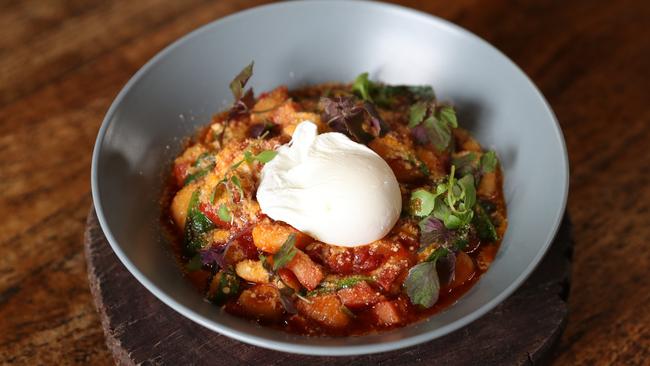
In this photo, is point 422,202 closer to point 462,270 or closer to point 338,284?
point 462,270

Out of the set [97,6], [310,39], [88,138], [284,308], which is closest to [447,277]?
[284,308]

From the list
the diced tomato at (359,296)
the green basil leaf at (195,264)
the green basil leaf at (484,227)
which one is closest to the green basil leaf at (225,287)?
the green basil leaf at (195,264)

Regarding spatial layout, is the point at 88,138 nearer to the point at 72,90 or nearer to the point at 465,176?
the point at 72,90

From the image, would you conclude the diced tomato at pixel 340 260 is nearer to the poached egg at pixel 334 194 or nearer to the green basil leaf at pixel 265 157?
the poached egg at pixel 334 194

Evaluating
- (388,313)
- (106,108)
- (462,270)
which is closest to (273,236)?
(388,313)

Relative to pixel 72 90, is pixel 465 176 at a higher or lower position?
higher

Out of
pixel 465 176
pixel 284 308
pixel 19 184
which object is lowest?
pixel 19 184
